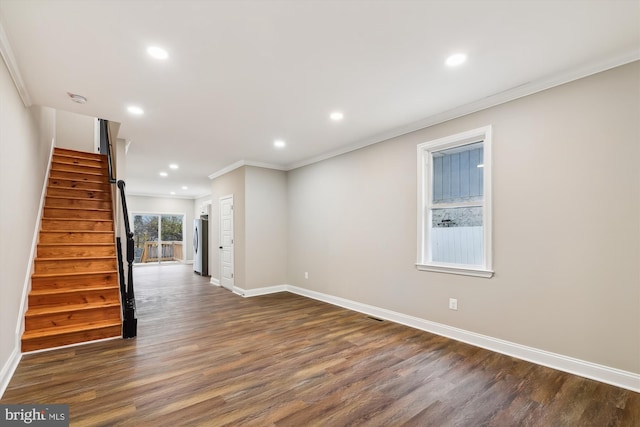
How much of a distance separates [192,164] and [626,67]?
649 cm

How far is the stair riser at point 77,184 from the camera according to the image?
4.84 m

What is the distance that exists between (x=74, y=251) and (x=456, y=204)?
17.0ft

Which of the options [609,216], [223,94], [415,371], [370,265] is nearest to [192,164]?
[223,94]

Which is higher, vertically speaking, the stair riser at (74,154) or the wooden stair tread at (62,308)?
the stair riser at (74,154)

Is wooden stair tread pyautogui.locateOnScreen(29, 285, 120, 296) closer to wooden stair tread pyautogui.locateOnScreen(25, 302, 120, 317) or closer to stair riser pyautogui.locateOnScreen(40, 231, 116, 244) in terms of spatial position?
wooden stair tread pyautogui.locateOnScreen(25, 302, 120, 317)

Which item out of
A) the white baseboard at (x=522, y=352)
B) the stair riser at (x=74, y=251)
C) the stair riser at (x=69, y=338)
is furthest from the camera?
the stair riser at (x=74, y=251)

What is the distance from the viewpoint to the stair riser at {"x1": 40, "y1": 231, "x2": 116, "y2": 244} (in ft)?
13.2

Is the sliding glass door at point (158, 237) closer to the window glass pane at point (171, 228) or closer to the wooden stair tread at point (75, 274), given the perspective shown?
the window glass pane at point (171, 228)

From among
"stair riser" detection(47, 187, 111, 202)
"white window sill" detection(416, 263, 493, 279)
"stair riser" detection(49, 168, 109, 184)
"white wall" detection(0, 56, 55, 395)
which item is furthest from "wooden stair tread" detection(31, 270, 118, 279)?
"white window sill" detection(416, 263, 493, 279)

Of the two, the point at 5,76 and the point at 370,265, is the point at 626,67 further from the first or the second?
the point at 5,76

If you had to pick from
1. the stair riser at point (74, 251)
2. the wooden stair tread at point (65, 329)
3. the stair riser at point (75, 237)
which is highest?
the stair riser at point (75, 237)

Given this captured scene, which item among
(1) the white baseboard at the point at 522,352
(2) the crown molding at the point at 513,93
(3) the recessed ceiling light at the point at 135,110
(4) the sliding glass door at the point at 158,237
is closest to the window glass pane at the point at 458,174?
(2) the crown molding at the point at 513,93

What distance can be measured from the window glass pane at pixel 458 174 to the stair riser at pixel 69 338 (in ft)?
14.1

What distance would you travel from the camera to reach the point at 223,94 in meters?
3.02
